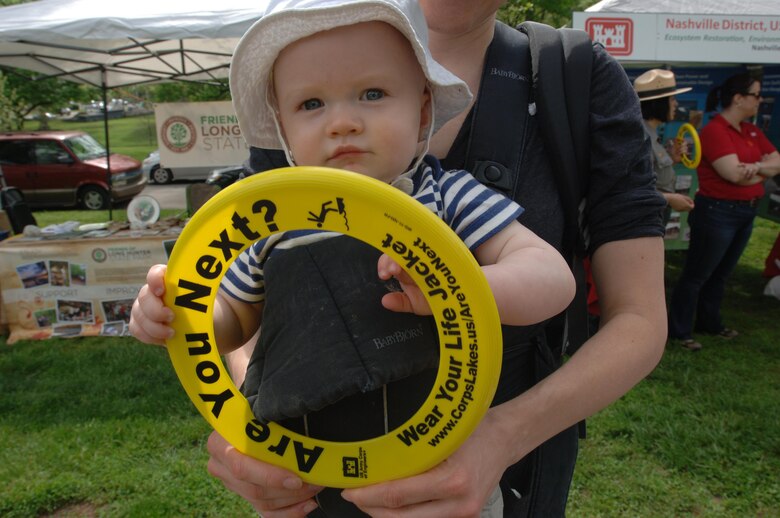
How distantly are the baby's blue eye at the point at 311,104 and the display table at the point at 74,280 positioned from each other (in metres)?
4.99

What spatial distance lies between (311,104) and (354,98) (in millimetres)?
88

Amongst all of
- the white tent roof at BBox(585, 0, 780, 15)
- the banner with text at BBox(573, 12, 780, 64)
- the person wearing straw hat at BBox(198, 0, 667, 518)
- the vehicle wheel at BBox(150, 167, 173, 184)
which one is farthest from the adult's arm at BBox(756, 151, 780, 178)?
the vehicle wheel at BBox(150, 167, 173, 184)

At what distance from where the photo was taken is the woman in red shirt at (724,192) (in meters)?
4.92

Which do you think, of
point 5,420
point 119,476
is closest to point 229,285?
point 119,476

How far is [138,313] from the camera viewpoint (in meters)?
0.98

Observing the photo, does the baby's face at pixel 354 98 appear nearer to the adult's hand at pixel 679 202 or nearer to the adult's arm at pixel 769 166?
the adult's hand at pixel 679 202

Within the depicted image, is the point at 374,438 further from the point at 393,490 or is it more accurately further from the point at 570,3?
the point at 570,3

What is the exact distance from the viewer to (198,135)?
26.6 feet

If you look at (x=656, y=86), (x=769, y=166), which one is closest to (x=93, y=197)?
(x=656, y=86)

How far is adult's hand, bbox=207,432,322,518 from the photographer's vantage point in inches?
39.4

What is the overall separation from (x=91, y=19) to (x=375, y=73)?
602cm

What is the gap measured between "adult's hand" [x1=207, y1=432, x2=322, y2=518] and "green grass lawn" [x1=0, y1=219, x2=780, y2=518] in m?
2.49

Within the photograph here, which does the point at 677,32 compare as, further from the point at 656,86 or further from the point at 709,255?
the point at 709,255

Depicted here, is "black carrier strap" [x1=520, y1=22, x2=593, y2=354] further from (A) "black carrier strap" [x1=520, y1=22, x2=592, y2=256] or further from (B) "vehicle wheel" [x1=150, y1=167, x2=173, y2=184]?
(B) "vehicle wheel" [x1=150, y1=167, x2=173, y2=184]
